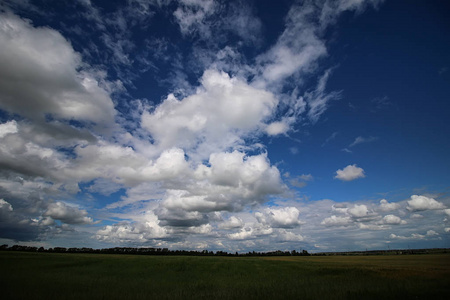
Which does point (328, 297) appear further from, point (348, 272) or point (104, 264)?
point (104, 264)

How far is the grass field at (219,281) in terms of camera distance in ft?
78.7

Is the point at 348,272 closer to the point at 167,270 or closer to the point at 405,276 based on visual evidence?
the point at 405,276

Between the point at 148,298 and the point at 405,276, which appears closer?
the point at 148,298

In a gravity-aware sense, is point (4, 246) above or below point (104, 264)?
above

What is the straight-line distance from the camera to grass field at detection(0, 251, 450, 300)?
24.0 metres

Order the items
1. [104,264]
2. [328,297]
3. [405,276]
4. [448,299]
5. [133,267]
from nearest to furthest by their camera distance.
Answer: [448,299]
[328,297]
[405,276]
[133,267]
[104,264]

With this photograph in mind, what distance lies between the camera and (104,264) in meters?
59.9

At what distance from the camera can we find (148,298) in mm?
23562

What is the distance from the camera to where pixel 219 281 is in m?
38.6

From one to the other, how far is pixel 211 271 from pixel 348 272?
2804cm

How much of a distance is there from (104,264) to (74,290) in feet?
119

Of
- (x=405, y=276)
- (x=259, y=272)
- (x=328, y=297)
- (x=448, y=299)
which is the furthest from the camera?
(x=259, y=272)

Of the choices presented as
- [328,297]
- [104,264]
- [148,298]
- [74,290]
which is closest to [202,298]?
[148,298]

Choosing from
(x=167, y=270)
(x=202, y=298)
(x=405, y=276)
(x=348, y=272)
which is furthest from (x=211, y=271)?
(x=405, y=276)
